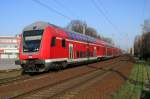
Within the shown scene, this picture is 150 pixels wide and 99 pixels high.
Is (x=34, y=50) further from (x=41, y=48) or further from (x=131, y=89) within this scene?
(x=131, y=89)

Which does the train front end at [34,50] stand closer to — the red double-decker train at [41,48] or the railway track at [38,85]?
the red double-decker train at [41,48]

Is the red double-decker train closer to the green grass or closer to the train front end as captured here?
the train front end

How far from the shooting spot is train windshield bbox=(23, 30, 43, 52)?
20.8 m

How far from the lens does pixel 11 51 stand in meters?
85.1

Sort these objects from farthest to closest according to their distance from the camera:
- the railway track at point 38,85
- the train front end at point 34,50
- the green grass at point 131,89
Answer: the train front end at point 34,50 → the railway track at point 38,85 → the green grass at point 131,89

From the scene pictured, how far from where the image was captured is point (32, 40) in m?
21.1

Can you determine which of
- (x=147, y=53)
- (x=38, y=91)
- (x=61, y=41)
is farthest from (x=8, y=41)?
(x=38, y=91)

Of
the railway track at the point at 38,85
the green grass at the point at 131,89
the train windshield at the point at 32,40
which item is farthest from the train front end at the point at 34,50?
the green grass at the point at 131,89

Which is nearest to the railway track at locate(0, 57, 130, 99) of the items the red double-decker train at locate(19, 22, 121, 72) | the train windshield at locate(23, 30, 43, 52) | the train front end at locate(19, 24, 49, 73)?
the train front end at locate(19, 24, 49, 73)

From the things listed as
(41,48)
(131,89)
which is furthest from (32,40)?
(131,89)

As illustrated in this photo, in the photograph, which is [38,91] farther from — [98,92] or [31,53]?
[31,53]

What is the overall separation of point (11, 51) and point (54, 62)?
65.3 metres

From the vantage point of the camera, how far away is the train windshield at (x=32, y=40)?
68.3 feet

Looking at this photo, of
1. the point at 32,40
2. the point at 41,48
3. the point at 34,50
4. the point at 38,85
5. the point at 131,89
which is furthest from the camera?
the point at 32,40
